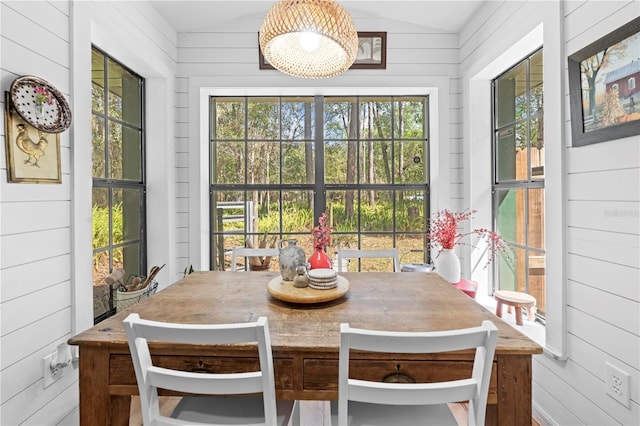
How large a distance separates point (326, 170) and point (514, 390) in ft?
7.42

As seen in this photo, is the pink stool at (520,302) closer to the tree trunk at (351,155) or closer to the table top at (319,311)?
the table top at (319,311)

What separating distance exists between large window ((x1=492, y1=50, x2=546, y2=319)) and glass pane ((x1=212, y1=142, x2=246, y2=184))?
7.06 ft

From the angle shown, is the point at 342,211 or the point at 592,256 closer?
the point at 592,256

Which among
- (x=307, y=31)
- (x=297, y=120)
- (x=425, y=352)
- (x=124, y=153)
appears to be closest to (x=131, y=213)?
(x=124, y=153)

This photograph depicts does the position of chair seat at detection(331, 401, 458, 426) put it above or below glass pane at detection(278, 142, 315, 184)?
below

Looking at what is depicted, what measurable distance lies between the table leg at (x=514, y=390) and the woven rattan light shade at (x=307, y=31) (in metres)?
1.38

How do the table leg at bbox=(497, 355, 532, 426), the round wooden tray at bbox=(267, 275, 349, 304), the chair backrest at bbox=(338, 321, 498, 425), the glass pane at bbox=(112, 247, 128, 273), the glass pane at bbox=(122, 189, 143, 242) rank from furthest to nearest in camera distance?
the glass pane at bbox=(122, 189, 143, 242) → the glass pane at bbox=(112, 247, 128, 273) → the round wooden tray at bbox=(267, 275, 349, 304) → the table leg at bbox=(497, 355, 532, 426) → the chair backrest at bbox=(338, 321, 498, 425)

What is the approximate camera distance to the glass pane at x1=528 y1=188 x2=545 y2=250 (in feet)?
6.77

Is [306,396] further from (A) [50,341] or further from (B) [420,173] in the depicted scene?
(B) [420,173]

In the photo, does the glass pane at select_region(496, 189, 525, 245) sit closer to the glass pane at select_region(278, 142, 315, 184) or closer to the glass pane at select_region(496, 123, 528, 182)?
the glass pane at select_region(496, 123, 528, 182)

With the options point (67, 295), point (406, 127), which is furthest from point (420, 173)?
point (67, 295)

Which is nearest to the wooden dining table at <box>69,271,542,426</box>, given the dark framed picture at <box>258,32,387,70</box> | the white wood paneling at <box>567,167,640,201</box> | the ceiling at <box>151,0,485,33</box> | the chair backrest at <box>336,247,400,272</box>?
the white wood paneling at <box>567,167,640,201</box>

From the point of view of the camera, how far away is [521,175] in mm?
2277

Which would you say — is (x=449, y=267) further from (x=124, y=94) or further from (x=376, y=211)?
(x=124, y=94)
